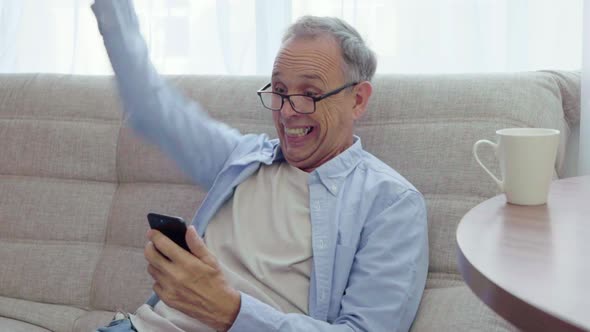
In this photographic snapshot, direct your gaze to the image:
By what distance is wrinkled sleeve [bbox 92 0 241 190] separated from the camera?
5.22ft

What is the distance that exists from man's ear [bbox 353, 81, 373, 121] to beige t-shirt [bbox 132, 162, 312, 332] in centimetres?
18

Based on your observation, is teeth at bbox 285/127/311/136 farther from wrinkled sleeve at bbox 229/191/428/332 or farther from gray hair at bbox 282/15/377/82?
wrinkled sleeve at bbox 229/191/428/332

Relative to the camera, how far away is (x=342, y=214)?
1547 millimetres

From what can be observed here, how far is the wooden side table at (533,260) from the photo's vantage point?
72cm

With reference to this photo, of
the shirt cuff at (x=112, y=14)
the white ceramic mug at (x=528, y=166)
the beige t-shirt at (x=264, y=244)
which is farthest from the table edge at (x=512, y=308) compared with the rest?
the shirt cuff at (x=112, y=14)

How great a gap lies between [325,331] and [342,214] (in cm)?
26

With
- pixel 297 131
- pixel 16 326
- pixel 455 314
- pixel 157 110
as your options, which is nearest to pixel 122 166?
pixel 157 110

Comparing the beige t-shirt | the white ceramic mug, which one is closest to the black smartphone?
the beige t-shirt

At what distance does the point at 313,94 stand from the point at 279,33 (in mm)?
865

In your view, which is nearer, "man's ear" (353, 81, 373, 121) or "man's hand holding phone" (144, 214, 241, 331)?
"man's hand holding phone" (144, 214, 241, 331)

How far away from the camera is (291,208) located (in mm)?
1607

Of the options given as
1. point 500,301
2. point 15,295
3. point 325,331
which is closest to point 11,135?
point 15,295

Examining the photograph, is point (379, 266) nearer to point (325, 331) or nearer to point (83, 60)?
point (325, 331)

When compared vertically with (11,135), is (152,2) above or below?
above
